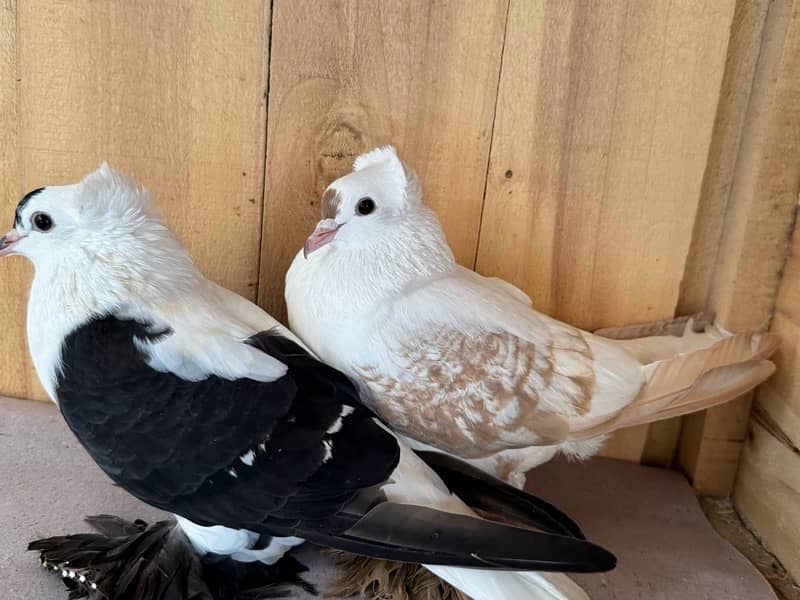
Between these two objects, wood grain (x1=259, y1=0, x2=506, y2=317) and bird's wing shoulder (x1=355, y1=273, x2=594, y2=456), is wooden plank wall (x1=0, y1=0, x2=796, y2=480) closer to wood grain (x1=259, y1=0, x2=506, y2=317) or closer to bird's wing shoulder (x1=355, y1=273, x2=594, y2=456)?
wood grain (x1=259, y1=0, x2=506, y2=317)

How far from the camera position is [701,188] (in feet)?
3.66

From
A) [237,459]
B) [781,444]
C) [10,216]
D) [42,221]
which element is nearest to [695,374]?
[781,444]

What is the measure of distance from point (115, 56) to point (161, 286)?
472mm

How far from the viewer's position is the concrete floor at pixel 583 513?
3.07 ft

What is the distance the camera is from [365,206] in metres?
0.92

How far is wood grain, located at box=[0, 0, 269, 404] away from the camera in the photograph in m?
1.04

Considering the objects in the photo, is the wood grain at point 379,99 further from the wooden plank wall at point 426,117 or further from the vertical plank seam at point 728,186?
the vertical plank seam at point 728,186

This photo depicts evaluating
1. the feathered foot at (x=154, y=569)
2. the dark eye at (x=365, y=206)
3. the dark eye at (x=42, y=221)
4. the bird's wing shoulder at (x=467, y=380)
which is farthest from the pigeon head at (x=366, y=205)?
the feathered foot at (x=154, y=569)

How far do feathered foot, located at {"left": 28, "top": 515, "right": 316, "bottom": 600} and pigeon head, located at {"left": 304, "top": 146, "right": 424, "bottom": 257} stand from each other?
0.46m

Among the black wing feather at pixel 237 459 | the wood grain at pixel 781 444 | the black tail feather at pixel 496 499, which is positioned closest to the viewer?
the black wing feather at pixel 237 459

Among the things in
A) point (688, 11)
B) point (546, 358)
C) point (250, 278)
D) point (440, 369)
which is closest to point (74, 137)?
point (250, 278)

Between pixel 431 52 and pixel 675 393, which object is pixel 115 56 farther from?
pixel 675 393

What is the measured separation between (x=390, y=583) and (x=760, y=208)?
86 centimetres

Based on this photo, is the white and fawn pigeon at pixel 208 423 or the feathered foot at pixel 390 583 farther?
the feathered foot at pixel 390 583
